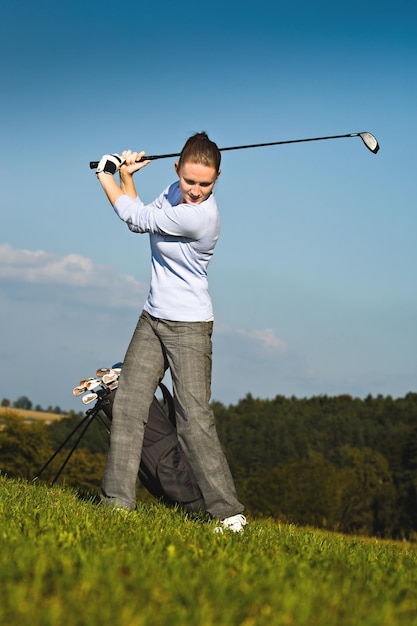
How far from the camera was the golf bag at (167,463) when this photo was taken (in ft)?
27.5

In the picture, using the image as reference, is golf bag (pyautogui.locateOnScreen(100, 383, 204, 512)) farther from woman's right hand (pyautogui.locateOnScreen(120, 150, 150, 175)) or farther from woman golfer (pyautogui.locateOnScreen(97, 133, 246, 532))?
woman's right hand (pyautogui.locateOnScreen(120, 150, 150, 175))

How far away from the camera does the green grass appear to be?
3873mm

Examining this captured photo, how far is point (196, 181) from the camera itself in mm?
7523

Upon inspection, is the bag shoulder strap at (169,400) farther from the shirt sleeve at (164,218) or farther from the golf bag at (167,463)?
the shirt sleeve at (164,218)

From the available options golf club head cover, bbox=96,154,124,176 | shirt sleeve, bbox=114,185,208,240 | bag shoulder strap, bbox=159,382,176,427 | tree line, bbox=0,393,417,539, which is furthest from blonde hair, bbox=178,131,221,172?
tree line, bbox=0,393,417,539

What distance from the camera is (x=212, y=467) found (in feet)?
25.4

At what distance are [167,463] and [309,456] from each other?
14359 cm

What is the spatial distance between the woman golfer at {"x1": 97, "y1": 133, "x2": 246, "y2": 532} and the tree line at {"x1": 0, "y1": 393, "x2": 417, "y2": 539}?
4867cm

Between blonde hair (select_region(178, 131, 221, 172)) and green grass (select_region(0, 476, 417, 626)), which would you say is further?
blonde hair (select_region(178, 131, 221, 172))

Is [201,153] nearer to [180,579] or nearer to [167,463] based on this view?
[167,463]

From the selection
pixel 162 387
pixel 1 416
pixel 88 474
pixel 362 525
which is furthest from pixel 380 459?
pixel 162 387

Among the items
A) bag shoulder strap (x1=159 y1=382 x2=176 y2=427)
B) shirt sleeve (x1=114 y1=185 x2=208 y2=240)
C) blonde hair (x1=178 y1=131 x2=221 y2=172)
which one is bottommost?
bag shoulder strap (x1=159 y1=382 x2=176 y2=427)

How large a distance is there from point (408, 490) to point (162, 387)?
107345 millimetres

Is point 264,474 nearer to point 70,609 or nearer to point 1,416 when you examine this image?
point 1,416
